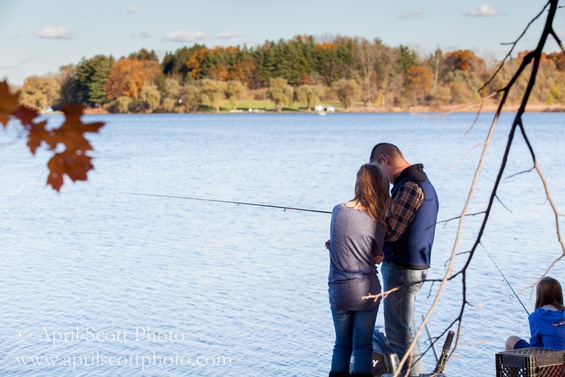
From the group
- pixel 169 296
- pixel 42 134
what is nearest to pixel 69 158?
pixel 42 134

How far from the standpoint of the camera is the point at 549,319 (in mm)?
4684

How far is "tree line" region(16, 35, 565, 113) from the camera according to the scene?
334 ft

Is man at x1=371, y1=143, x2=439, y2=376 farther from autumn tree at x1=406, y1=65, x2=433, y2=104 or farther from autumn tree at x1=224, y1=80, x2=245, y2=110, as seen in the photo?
autumn tree at x1=224, y1=80, x2=245, y2=110

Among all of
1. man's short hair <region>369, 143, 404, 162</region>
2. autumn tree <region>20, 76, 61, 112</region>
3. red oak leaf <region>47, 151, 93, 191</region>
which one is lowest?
man's short hair <region>369, 143, 404, 162</region>

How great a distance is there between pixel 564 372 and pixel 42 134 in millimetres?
3141

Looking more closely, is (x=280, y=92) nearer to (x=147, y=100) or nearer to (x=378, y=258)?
(x=147, y=100)

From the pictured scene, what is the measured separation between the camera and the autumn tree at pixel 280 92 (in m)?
105

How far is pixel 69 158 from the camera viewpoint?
5.66 feet

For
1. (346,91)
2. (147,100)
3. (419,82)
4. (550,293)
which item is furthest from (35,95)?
(346,91)

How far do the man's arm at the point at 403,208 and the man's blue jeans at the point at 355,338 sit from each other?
1.37 ft

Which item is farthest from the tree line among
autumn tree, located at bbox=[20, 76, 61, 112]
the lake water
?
the lake water

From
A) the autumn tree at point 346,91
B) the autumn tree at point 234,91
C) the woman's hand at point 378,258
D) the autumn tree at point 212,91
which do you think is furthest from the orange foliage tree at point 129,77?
the woman's hand at point 378,258

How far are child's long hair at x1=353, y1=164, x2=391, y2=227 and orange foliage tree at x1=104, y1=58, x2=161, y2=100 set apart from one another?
3643 inches

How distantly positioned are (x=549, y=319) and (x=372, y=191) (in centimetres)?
126
